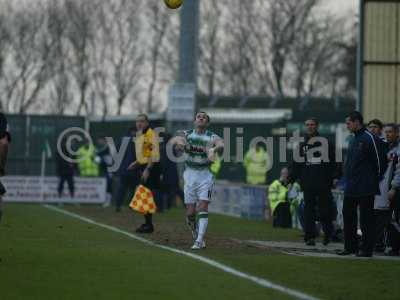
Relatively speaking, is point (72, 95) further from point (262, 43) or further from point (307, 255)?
point (307, 255)

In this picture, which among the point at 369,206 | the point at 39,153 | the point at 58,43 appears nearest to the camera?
the point at 369,206

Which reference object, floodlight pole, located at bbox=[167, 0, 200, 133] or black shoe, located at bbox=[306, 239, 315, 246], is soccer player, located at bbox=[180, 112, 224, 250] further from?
floodlight pole, located at bbox=[167, 0, 200, 133]

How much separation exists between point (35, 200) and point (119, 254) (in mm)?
21360

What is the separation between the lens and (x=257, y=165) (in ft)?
130

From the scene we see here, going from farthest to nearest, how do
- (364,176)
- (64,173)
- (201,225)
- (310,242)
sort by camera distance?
(64,173) < (310,242) < (201,225) < (364,176)

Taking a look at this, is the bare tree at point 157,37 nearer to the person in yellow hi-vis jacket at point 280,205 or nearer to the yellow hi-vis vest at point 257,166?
the yellow hi-vis vest at point 257,166

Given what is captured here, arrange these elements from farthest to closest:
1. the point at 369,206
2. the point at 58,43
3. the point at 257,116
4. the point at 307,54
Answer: the point at 307,54, the point at 58,43, the point at 257,116, the point at 369,206

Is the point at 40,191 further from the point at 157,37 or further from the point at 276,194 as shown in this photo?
the point at 157,37

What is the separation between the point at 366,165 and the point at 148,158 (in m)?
5.72

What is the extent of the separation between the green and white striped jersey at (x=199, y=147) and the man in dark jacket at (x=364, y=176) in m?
2.10

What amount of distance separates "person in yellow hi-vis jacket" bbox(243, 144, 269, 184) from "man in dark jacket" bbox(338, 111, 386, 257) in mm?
20925

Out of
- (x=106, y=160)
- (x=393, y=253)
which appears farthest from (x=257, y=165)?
(x=393, y=253)

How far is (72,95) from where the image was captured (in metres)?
64.5

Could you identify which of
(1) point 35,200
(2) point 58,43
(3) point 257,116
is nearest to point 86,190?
(1) point 35,200
